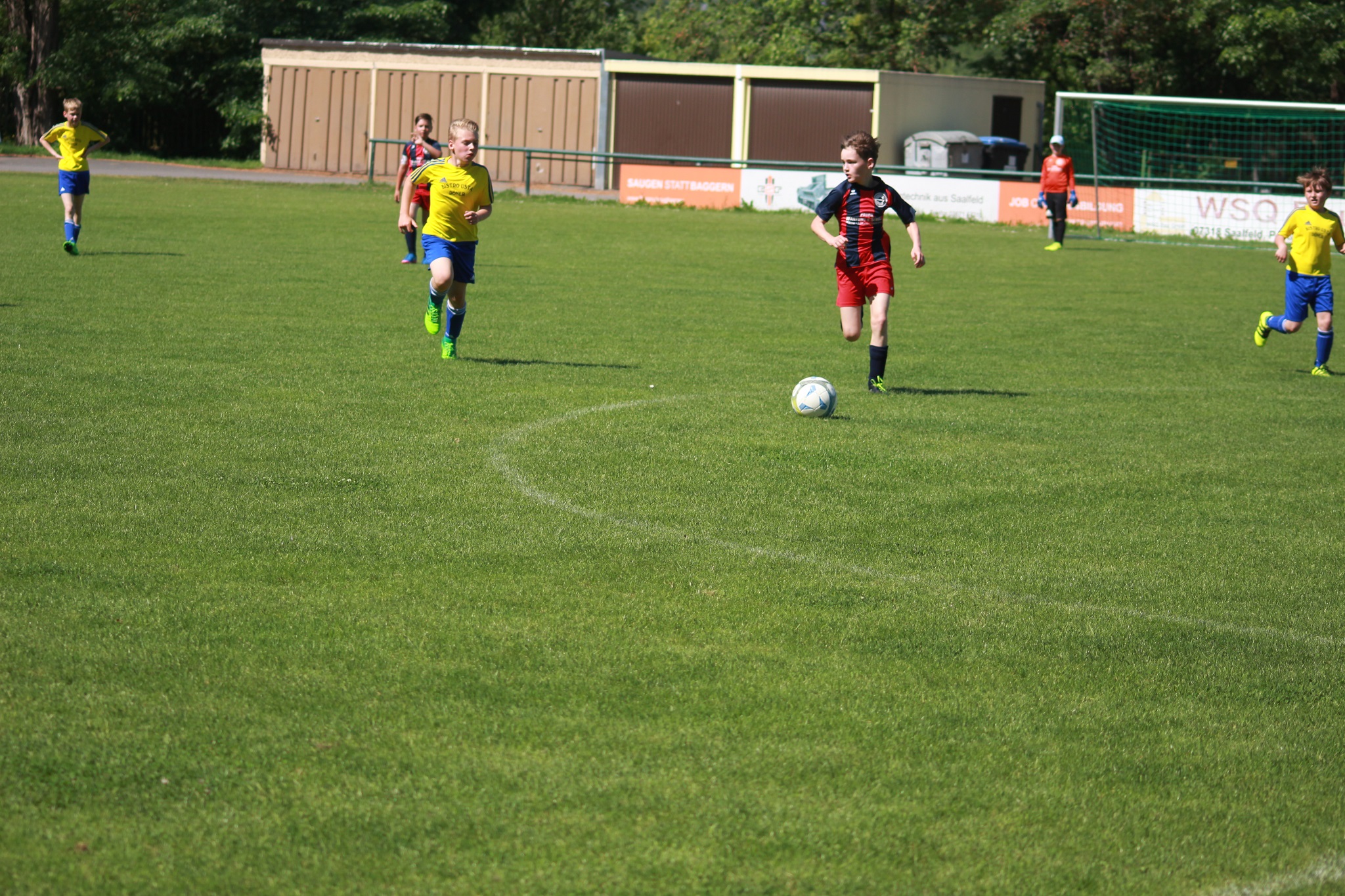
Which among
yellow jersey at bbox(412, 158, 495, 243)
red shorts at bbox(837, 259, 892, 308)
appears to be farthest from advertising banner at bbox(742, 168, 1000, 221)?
red shorts at bbox(837, 259, 892, 308)

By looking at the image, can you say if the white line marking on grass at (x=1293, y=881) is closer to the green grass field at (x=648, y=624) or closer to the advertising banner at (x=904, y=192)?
the green grass field at (x=648, y=624)

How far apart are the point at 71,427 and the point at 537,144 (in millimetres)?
38427

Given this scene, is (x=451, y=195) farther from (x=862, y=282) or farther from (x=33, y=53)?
(x=33, y=53)

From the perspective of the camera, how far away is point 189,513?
6.19 metres

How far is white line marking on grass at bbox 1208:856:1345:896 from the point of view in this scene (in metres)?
3.29

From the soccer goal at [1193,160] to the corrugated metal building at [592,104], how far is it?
4528 millimetres

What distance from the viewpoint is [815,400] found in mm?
9086

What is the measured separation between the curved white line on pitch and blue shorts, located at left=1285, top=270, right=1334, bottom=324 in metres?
8.01

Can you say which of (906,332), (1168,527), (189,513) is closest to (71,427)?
(189,513)

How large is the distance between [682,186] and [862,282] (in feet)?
80.0

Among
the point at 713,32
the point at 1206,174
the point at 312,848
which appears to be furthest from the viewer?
the point at 713,32

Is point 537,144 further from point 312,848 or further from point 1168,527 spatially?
point 312,848

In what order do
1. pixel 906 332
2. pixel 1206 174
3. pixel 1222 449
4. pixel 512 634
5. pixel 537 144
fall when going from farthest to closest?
pixel 537 144 → pixel 1206 174 → pixel 906 332 → pixel 1222 449 → pixel 512 634

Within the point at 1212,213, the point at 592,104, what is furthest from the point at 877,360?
the point at 592,104
